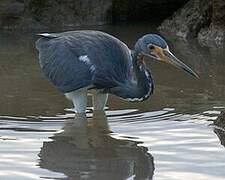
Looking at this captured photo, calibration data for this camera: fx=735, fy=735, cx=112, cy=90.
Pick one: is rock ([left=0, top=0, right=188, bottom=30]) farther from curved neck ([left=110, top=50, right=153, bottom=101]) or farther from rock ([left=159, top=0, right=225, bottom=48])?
curved neck ([left=110, top=50, right=153, bottom=101])

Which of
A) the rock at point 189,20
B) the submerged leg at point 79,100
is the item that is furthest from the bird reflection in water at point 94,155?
the rock at point 189,20

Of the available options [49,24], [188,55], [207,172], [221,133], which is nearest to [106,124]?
[221,133]

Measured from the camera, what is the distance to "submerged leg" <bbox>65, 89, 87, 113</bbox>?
740cm

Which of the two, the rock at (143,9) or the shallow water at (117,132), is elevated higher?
the shallow water at (117,132)

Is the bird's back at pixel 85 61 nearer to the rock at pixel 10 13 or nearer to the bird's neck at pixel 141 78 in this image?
the bird's neck at pixel 141 78

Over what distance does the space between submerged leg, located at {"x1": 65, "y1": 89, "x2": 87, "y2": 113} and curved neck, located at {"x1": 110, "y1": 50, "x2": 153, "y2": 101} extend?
0.30m

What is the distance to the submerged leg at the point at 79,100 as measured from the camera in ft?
24.3

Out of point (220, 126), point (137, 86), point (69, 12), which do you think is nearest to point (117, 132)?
point (137, 86)

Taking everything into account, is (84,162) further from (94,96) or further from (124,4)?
(124,4)

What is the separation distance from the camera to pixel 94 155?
6.27 metres

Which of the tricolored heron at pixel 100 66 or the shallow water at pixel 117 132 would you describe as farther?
the tricolored heron at pixel 100 66

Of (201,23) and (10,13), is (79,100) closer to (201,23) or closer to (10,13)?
(201,23)

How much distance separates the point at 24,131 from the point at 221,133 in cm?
184

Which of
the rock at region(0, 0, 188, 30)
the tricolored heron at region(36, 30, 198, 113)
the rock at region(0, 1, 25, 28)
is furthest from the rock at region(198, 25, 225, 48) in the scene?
the tricolored heron at region(36, 30, 198, 113)
